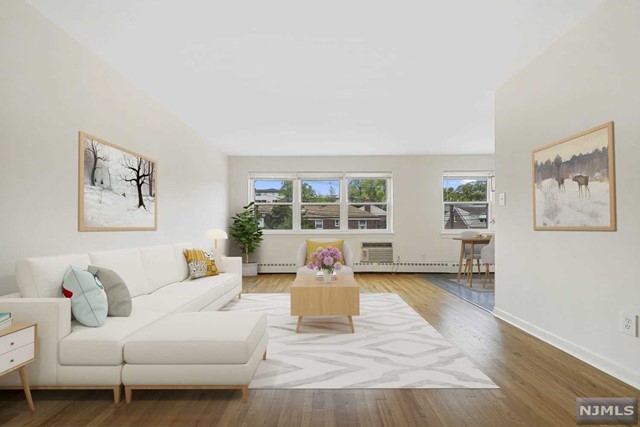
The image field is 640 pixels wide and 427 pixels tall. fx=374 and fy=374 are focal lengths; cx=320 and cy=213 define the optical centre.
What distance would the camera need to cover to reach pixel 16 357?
198 centimetres

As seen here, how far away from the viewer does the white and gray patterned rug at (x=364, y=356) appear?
2.55 metres

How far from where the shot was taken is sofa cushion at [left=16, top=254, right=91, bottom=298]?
2398 mm

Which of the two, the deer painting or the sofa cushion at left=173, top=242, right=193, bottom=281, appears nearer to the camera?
the deer painting

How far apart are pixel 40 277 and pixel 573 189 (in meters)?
4.00

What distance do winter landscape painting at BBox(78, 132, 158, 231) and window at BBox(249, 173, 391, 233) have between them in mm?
3938

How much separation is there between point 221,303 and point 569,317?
136 inches

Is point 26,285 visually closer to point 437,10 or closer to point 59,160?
point 59,160

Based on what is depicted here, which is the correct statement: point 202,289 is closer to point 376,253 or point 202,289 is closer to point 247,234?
point 247,234

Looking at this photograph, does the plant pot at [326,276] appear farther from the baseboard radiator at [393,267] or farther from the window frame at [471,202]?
the window frame at [471,202]

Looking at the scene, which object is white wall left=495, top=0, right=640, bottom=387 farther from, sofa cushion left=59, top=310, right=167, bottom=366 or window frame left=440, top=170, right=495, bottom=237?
window frame left=440, top=170, right=495, bottom=237

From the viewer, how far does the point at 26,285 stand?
94.3 inches

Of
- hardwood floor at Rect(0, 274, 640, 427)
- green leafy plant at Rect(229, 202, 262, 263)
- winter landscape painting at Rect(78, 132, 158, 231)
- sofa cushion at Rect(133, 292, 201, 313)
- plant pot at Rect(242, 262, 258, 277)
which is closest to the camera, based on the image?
hardwood floor at Rect(0, 274, 640, 427)

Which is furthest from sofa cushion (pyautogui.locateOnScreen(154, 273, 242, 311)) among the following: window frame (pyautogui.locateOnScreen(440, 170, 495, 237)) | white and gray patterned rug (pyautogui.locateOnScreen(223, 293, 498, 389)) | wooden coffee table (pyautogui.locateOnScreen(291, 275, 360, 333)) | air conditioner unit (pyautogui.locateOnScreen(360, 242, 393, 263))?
window frame (pyautogui.locateOnScreen(440, 170, 495, 237))

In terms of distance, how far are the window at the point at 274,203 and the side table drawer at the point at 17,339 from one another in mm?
6338
